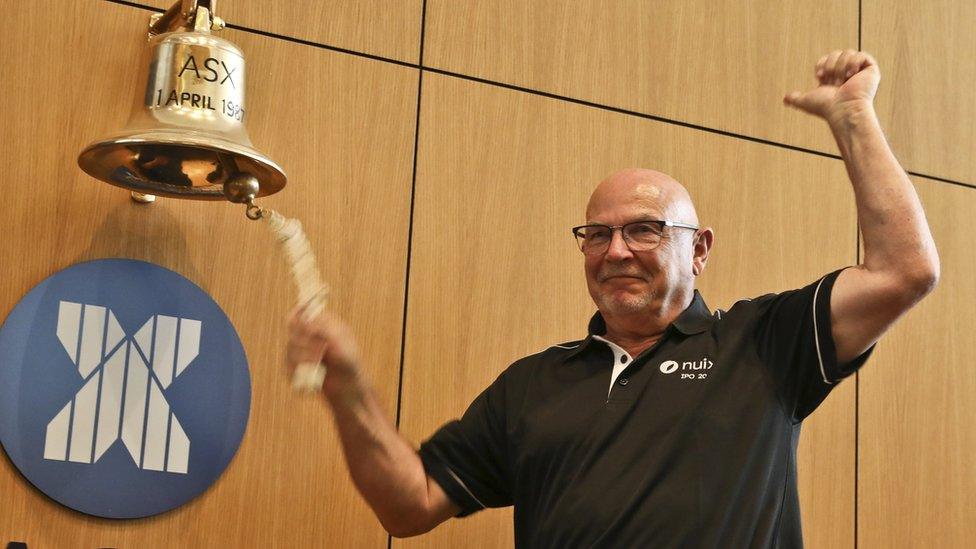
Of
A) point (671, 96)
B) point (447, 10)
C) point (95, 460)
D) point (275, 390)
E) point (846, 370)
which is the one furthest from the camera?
point (671, 96)

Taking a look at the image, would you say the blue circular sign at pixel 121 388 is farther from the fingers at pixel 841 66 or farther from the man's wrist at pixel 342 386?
the fingers at pixel 841 66

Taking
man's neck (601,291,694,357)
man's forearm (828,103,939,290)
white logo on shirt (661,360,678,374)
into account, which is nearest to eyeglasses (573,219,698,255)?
man's neck (601,291,694,357)

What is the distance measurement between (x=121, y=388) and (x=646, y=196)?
1101 millimetres

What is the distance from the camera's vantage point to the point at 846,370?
2115 mm

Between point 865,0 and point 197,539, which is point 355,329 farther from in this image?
point 865,0

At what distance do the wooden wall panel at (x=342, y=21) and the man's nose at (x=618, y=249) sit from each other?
670mm

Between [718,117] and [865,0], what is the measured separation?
65 centimetres

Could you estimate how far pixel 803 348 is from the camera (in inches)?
85.5

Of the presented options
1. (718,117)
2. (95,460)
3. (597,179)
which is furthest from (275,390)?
(718,117)

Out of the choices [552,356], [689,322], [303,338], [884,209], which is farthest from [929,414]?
[303,338]

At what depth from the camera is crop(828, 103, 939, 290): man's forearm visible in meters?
1.99

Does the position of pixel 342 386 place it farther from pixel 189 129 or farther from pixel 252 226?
pixel 252 226

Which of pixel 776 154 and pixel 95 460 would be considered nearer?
pixel 95 460

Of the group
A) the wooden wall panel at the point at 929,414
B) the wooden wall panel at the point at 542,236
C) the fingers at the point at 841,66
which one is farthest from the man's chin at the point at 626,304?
the wooden wall panel at the point at 929,414
